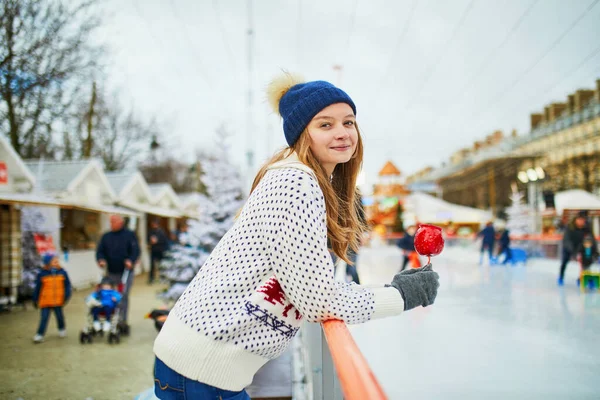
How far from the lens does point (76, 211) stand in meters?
12.4

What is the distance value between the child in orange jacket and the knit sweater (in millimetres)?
5365

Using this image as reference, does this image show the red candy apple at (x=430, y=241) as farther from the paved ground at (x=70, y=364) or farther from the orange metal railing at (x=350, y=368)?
the paved ground at (x=70, y=364)

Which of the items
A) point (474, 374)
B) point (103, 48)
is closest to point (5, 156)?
point (103, 48)

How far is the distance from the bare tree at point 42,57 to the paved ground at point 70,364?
270 cm

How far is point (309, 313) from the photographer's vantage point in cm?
96

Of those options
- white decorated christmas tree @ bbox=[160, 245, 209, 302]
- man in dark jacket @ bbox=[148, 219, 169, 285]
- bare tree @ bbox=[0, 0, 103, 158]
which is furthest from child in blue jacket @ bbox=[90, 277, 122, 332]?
man in dark jacket @ bbox=[148, 219, 169, 285]

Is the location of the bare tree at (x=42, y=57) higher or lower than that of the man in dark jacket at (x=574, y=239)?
higher

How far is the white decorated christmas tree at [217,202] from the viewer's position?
6293 millimetres

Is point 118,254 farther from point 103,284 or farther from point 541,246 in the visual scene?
point 541,246

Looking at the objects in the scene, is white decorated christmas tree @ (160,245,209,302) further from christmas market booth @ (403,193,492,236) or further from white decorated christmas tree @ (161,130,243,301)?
christmas market booth @ (403,193,492,236)

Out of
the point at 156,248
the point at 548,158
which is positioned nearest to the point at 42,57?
the point at 156,248

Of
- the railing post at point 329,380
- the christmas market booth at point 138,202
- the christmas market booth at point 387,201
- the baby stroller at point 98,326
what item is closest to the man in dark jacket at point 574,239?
the baby stroller at point 98,326

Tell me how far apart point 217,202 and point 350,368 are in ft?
18.9

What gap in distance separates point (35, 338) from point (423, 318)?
4.85 meters
